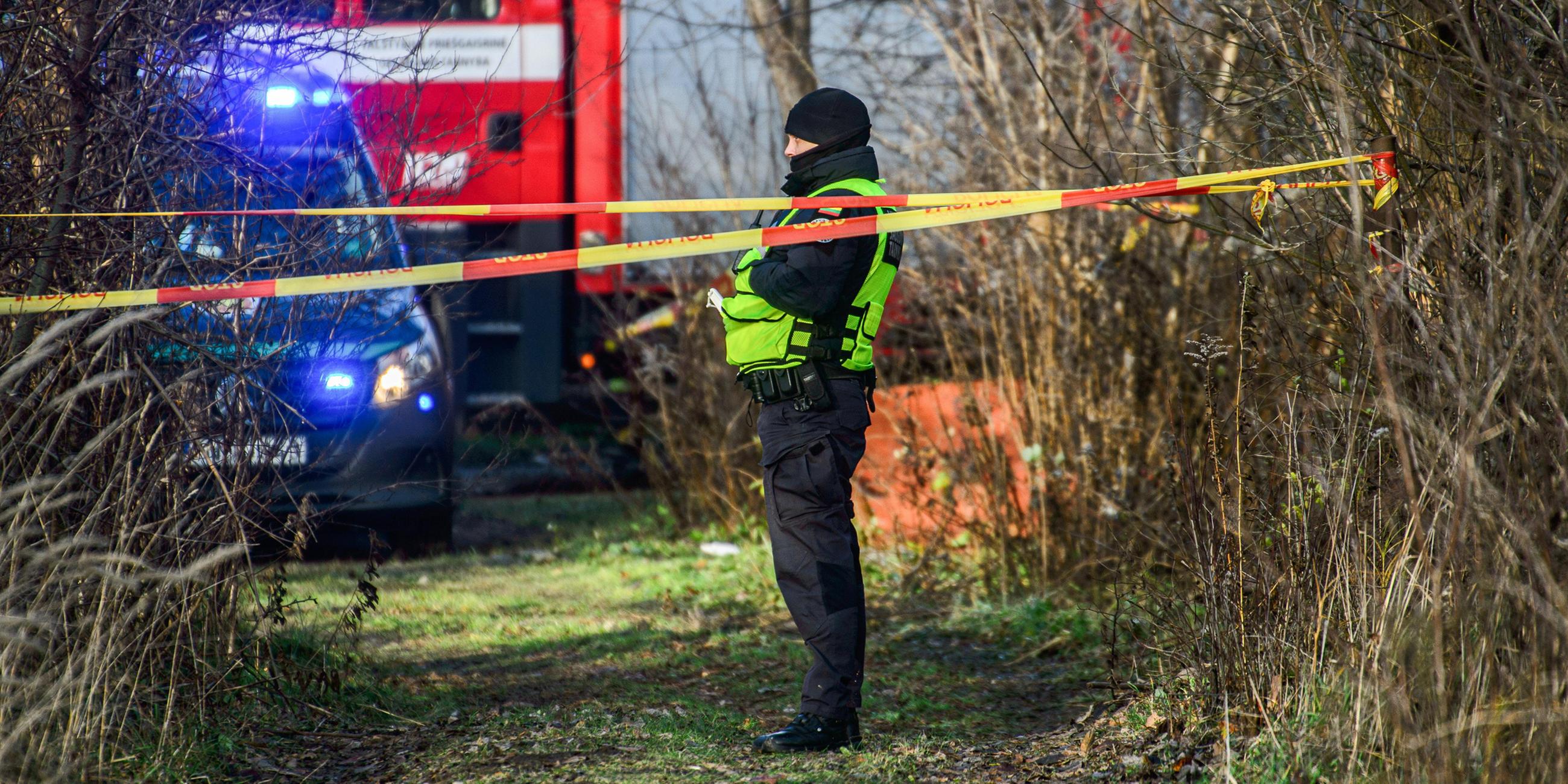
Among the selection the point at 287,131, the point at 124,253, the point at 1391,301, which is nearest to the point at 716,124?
the point at 287,131

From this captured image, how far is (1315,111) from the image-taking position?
3.46 metres

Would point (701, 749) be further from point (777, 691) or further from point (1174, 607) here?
point (1174, 607)

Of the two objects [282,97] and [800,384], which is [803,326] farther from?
[282,97]

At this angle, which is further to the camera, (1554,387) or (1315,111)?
(1315,111)

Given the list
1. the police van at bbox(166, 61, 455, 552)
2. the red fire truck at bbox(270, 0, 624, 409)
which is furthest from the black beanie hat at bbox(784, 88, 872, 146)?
the red fire truck at bbox(270, 0, 624, 409)

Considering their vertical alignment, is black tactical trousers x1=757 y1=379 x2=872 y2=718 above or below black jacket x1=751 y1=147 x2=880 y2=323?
below

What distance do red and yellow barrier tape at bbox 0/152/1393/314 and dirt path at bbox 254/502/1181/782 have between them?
1.26 m

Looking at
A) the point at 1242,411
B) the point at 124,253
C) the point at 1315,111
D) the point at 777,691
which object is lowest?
the point at 777,691

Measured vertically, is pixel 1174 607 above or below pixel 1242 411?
below

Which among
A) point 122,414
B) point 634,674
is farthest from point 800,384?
point 122,414

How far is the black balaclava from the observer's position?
3.70m

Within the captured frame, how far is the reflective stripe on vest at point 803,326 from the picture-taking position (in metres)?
3.65

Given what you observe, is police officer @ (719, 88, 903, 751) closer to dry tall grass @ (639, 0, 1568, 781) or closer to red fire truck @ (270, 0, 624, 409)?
dry tall grass @ (639, 0, 1568, 781)

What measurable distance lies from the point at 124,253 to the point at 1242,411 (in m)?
3.04
